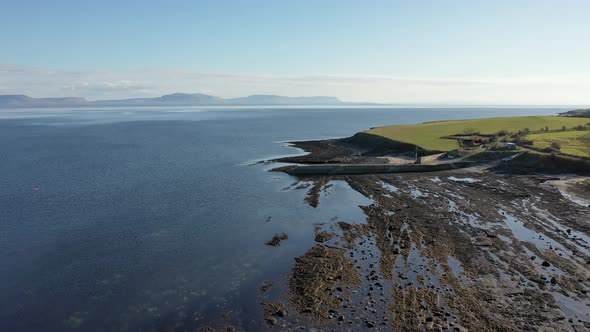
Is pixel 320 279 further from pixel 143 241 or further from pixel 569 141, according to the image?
pixel 569 141

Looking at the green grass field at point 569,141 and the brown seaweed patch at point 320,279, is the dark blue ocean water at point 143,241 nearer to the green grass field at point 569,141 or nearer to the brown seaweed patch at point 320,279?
the brown seaweed patch at point 320,279

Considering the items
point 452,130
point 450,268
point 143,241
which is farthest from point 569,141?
point 143,241

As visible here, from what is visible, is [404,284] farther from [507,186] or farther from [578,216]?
[507,186]

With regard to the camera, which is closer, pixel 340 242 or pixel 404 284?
pixel 404 284

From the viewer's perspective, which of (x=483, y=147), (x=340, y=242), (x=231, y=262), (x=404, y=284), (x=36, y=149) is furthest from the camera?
(x=36, y=149)

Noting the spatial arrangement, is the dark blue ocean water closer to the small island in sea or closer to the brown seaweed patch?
the brown seaweed patch

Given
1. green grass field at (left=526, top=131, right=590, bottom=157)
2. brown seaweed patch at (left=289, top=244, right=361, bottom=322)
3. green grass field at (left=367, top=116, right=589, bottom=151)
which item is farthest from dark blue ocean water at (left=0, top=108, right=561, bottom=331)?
green grass field at (left=526, top=131, right=590, bottom=157)

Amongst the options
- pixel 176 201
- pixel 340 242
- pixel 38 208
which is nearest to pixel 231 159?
pixel 176 201
